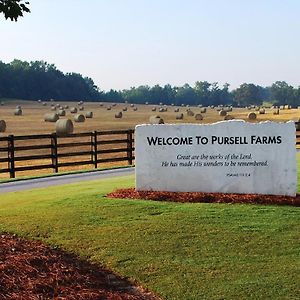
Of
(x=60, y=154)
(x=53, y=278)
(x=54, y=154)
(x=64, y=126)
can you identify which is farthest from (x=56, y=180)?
(x=64, y=126)

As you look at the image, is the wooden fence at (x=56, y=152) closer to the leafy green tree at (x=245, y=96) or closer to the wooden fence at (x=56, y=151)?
the wooden fence at (x=56, y=151)

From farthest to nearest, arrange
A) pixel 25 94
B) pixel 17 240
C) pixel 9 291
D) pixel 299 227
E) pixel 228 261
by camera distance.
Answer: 1. pixel 25 94
2. pixel 299 227
3. pixel 17 240
4. pixel 228 261
5. pixel 9 291

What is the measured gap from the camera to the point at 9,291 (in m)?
6.36

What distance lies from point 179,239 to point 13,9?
3.77 meters

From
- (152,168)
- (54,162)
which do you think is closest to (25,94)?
(54,162)

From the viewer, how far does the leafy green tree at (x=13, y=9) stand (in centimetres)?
694

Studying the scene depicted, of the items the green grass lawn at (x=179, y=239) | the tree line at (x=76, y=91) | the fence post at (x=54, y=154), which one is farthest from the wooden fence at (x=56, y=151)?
the tree line at (x=76, y=91)

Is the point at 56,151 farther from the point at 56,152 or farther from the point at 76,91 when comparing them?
the point at 76,91

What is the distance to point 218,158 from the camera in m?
12.1

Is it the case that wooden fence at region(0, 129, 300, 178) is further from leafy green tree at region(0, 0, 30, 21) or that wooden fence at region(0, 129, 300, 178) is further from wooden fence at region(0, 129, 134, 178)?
leafy green tree at region(0, 0, 30, 21)

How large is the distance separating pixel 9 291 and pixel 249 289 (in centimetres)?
259

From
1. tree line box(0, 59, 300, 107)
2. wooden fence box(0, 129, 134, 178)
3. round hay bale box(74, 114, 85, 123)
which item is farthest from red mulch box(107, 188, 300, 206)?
tree line box(0, 59, 300, 107)

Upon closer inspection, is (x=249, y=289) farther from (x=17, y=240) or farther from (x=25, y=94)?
(x=25, y=94)

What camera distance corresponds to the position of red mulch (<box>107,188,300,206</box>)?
36.4ft
